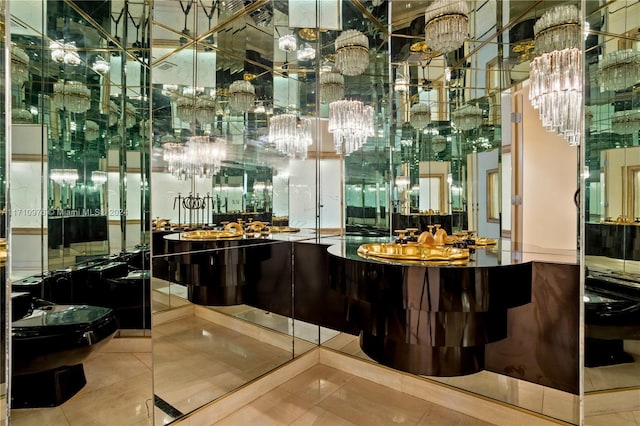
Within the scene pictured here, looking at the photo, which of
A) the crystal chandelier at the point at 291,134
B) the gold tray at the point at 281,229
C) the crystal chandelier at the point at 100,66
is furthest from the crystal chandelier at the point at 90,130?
the gold tray at the point at 281,229

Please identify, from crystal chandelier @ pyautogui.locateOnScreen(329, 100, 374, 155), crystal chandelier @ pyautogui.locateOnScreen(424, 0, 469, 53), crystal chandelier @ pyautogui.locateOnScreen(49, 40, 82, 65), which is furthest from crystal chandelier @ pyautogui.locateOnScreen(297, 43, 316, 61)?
crystal chandelier @ pyautogui.locateOnScreen(49, 40, 82, 65)

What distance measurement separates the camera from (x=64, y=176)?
60.6 inches

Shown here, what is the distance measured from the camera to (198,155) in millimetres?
2211

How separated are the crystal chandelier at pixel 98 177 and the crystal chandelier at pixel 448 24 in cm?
242

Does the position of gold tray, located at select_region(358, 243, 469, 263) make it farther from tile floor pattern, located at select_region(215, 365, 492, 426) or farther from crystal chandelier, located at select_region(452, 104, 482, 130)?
tile floor pattern, located at select_region(215, 365, 492, 426)

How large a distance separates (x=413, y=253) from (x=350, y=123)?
1550 millimetres

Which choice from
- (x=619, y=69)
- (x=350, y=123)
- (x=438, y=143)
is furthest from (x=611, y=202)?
(x=350, y=123)

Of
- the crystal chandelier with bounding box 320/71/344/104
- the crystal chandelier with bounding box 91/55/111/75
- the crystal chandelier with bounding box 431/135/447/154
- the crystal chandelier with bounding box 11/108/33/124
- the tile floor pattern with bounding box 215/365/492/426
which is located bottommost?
the tile floor pattern with bounding box 215/365/492/426

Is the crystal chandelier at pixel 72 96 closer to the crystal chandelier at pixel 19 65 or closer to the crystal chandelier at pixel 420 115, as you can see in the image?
the crystal chandelier at pixel 19 65

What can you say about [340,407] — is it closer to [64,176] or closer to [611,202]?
[611,202]

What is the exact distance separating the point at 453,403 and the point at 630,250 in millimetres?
1486

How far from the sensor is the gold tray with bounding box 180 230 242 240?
215cm

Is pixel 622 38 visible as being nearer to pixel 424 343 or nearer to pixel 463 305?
pixel 463 305

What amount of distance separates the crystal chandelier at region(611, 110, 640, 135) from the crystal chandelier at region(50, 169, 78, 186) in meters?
2.77
